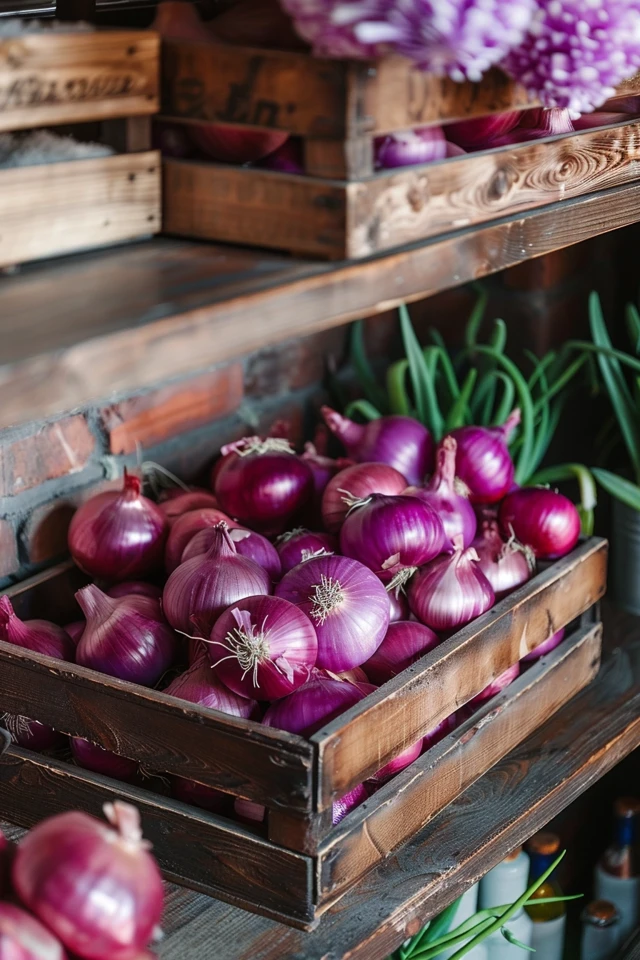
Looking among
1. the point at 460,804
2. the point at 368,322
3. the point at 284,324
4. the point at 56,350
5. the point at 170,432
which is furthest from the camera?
the point at 368,322

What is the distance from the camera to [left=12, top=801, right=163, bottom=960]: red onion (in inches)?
23.3

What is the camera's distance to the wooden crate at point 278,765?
80cm

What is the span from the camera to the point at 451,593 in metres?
0.98

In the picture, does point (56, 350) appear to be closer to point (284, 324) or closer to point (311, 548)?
point (284, 324)

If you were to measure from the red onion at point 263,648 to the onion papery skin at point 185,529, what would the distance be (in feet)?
0.58

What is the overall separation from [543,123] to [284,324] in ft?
1.13

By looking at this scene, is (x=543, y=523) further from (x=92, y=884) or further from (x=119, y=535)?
(x=92, y=884)

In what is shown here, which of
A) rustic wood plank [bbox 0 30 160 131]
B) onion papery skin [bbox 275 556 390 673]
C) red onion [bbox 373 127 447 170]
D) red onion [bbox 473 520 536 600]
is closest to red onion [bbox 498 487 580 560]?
red onion [bbox 473 520 536 600]

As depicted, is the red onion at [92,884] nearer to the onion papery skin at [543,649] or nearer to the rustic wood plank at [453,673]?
the rustic wood plank at [453,673]

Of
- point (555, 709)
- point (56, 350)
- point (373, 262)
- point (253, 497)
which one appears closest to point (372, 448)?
point (253, 497)

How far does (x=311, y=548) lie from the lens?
1029mm


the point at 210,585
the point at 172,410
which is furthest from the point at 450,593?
the point at 172,410

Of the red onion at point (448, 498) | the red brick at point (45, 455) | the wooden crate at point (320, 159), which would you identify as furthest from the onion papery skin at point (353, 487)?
the wooden crate at point (320, 159)

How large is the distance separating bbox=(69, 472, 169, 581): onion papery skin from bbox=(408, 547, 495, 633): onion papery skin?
0.80 ft
